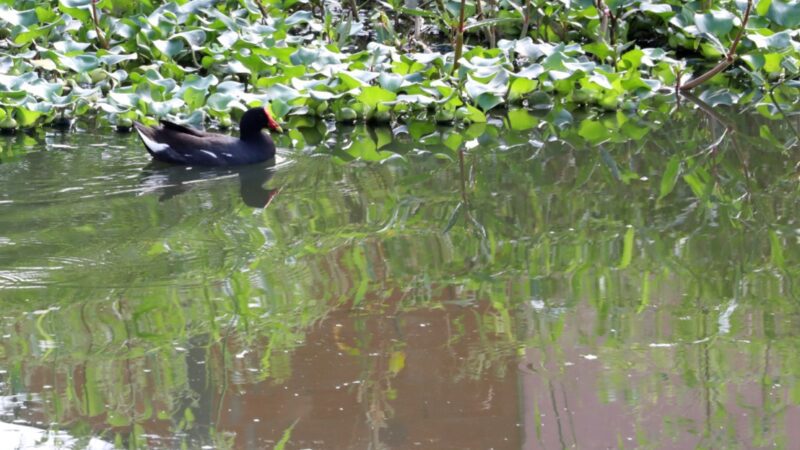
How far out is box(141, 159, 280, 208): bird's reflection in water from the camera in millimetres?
6750

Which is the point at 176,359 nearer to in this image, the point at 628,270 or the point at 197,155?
the point at 628,270

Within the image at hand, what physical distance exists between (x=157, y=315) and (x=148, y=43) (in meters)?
5.11

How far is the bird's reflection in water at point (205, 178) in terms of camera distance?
266 inches

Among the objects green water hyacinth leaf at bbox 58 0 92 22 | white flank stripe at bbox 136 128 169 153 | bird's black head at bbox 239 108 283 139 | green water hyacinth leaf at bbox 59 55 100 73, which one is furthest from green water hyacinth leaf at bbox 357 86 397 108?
green water hyacinth leaf at bbox 58 0 92 22

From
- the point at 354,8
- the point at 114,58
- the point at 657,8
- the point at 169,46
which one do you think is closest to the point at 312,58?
the point at 169,46

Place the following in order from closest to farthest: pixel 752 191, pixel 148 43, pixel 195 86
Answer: pixel 752 191 → pixel 195 86 → pixel 148 43

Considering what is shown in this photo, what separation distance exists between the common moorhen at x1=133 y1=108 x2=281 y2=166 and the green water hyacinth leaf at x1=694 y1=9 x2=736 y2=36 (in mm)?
3455

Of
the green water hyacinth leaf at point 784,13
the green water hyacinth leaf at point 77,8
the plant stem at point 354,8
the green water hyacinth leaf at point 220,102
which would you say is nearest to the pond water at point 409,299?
the green water hyacinth leaf at point 220,102

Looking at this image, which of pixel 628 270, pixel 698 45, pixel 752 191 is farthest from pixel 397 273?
pixel 698 45

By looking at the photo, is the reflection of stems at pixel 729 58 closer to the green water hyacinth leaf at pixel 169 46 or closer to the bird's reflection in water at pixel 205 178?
the bird's reflection in water at pixel 205 178

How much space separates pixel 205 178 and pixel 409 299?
8.62 ft

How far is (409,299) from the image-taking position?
4.84m

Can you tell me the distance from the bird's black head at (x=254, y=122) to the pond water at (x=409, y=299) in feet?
0.77

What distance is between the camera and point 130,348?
4375mm
